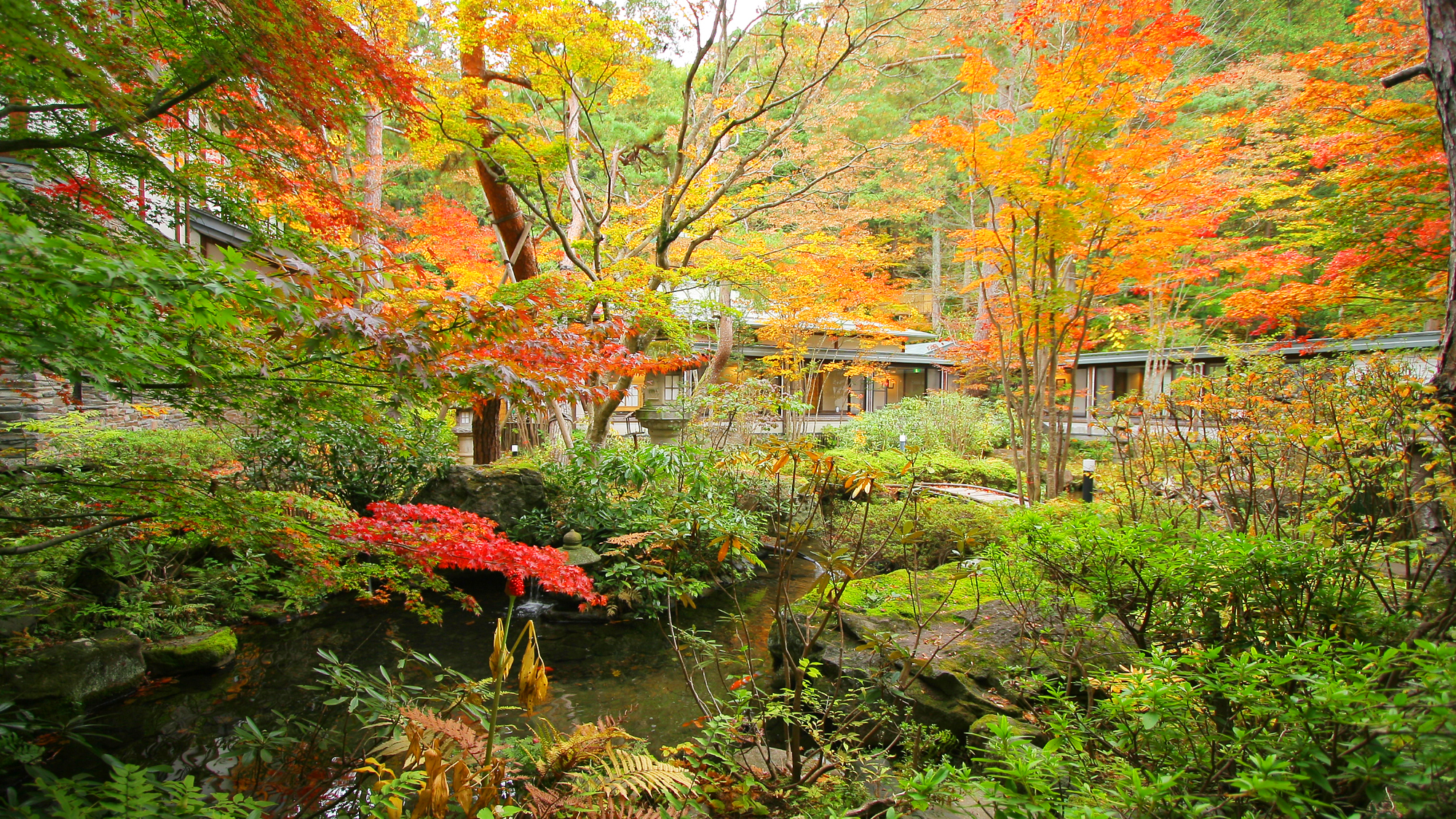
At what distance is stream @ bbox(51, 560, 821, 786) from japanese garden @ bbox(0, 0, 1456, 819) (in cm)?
4

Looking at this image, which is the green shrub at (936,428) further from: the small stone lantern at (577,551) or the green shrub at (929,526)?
the small stone lantern at (577,551)

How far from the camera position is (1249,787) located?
1302 mm

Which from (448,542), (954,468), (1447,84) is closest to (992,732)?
(448,542)

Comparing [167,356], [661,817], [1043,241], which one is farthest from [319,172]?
[1043,241]

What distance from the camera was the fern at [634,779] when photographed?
2475mm

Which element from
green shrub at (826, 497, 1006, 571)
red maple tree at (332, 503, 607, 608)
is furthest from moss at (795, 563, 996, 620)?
red maple tree at (332, 503, 607, 608)

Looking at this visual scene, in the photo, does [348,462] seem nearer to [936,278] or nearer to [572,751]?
[572,751]

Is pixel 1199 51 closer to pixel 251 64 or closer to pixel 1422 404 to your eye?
pixel 1422 404

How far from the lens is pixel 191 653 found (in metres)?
4.65

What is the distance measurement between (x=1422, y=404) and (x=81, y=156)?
20.5 ft

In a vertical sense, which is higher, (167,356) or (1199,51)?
(1199,51)

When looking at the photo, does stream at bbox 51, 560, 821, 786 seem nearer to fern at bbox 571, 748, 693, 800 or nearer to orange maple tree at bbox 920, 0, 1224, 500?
fern at bbox 571, 748, 693, 800

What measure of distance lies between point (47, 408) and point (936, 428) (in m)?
14.6

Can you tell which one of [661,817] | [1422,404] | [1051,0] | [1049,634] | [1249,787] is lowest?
[661,817]
